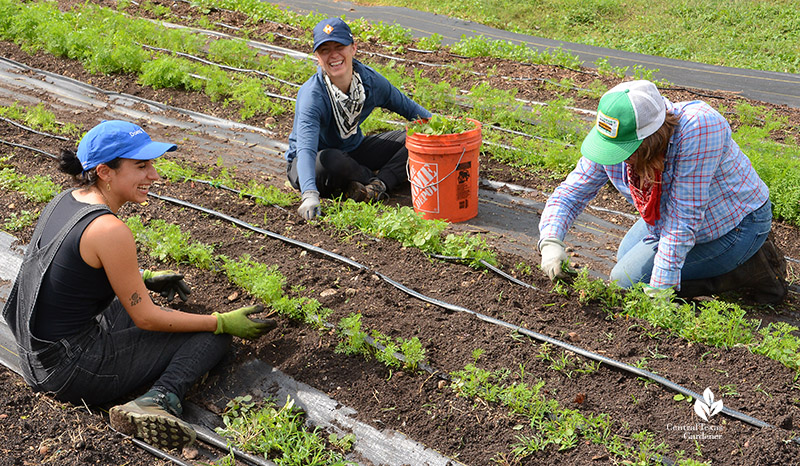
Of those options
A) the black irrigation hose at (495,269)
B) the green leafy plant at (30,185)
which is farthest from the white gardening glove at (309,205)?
the green leafy plant at (30,185)

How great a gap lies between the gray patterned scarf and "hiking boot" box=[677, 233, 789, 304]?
2.57 m

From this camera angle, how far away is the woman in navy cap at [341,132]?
183 inches

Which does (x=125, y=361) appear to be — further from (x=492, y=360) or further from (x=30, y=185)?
(x=30, y=185)

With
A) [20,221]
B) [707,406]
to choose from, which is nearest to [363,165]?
[20,221]

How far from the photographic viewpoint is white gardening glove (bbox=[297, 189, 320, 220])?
4.62 metres

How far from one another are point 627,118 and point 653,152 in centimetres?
28

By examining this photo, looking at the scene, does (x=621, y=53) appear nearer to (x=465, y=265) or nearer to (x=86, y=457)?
(x=465, y=265)

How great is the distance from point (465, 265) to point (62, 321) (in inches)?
89.4

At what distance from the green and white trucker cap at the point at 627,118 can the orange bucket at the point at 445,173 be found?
1.56 m

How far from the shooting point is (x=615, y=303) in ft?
12.1

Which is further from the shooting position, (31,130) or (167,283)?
(31,130)

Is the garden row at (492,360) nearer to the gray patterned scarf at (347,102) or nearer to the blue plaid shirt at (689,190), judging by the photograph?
the blue plaid shirt at (689,190)

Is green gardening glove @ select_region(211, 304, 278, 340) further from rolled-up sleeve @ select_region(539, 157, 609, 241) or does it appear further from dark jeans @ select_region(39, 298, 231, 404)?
→ rolled-up sleeve @ select_region(539, 157, 609, 241)

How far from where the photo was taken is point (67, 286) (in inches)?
113
